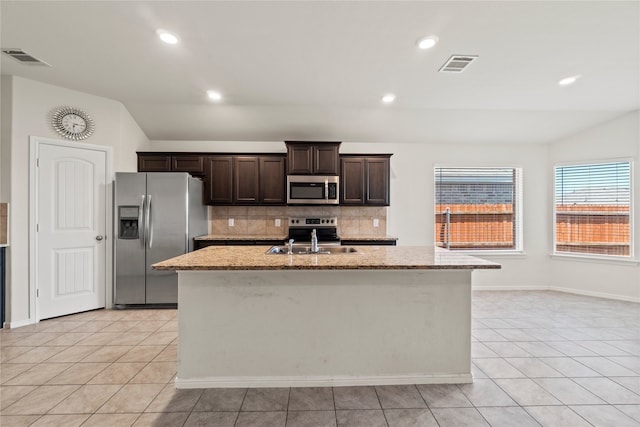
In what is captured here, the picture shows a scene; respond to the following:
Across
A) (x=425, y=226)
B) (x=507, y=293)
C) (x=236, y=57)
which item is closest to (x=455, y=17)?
(x=236, y=57)

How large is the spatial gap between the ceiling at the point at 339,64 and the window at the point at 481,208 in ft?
2.25

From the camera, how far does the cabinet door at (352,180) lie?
4559mm

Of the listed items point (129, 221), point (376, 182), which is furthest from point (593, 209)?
point (129, 221)

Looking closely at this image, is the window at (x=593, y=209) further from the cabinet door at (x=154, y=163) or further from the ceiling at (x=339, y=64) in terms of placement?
the cabinet door at (x=154, y=163)

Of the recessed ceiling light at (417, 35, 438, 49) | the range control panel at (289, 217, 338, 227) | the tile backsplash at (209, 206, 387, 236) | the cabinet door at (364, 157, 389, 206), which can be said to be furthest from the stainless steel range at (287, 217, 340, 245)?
the recessed ceiling light at (417, 35, 438, 49)

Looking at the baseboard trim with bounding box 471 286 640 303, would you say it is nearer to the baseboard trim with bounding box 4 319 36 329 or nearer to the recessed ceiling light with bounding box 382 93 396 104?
the recessed ceiling light with bounding box 382 93 396 104

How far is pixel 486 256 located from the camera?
16.3ft

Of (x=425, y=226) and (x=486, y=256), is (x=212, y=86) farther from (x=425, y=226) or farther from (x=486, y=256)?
(x=486, y=256)

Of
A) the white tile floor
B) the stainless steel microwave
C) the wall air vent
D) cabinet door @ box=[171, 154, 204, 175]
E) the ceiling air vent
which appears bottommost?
the white tile floor

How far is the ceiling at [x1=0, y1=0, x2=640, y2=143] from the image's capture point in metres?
2.22

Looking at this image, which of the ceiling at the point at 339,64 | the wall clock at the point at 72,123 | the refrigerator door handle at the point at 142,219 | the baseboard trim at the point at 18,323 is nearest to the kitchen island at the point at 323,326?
the ceiling at the point at 339,64

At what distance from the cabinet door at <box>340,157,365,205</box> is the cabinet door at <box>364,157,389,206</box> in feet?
0.27

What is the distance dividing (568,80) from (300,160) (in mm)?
3326

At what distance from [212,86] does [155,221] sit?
6.13ft
